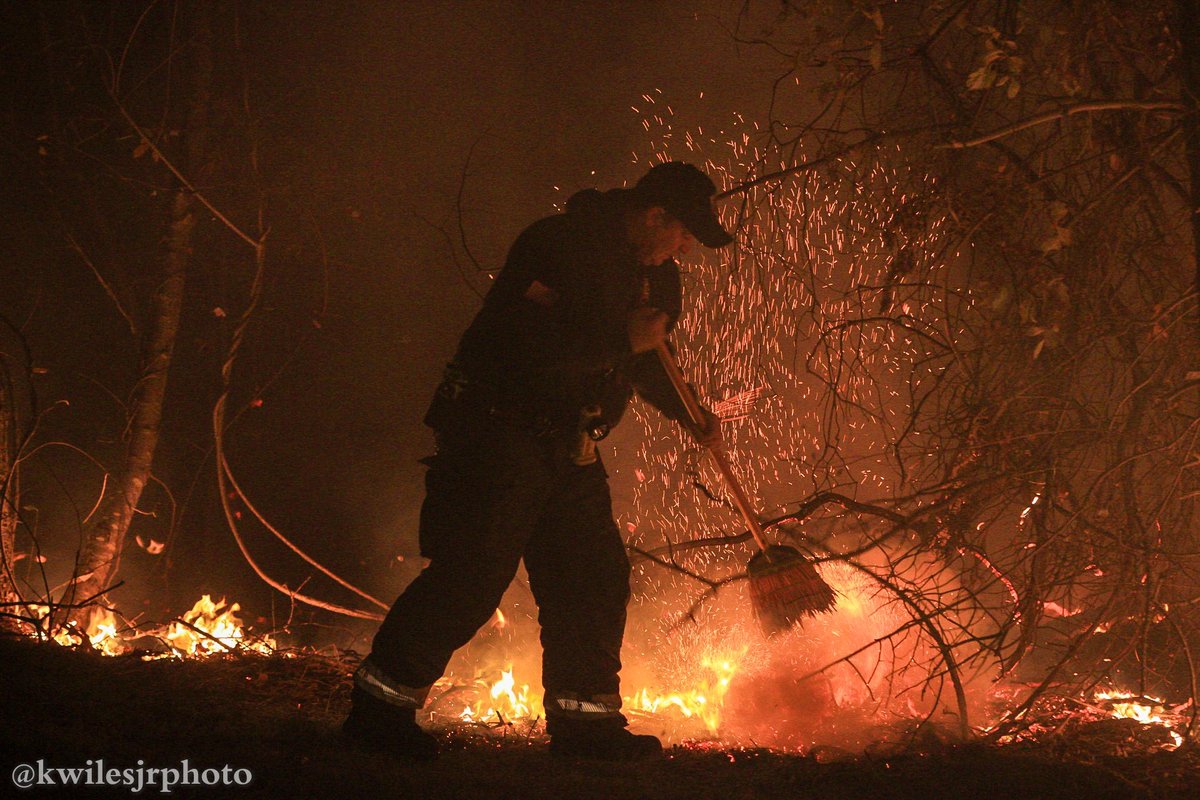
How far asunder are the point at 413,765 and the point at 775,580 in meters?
1.60

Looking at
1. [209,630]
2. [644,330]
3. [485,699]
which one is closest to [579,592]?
[644,330]

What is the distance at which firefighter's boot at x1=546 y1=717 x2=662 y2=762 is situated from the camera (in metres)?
3.09

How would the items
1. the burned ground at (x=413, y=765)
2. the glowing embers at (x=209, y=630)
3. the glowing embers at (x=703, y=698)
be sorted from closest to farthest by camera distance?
1. the burned ground at (x=413, y=765)
2. the glowing embers at (x=703, y=698)
3. the glowing embers at (x=209, y=630)

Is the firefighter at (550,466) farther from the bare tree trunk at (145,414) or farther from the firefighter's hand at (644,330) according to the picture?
the bare tree trunk at (145,414)

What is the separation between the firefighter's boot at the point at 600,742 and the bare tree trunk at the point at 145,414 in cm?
→ 289

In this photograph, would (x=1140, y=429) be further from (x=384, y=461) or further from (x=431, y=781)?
(x=384, y=461)

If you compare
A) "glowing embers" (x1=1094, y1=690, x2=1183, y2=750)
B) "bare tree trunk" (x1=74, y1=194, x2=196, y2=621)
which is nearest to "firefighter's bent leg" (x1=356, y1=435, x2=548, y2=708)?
"bare tree trunk" (x1=74, y1=194, x2=196, y2=621)

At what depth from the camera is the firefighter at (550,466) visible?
2.97m

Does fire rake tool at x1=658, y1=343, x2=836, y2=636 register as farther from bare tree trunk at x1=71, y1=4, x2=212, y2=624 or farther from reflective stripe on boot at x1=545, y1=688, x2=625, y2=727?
bare tree trunk at x1=71, y1=4, x2=212, y2=624

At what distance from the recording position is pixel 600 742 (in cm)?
312

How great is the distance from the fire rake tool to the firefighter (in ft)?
1.06

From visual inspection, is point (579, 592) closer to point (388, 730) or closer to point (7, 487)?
point (388, 730)

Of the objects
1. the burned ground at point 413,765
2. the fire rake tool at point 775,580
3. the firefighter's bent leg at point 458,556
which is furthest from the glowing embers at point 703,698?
the firefighter's bent leg at point 458,556

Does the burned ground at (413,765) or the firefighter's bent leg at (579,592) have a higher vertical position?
the firefighter's bent leg at (579,592)
